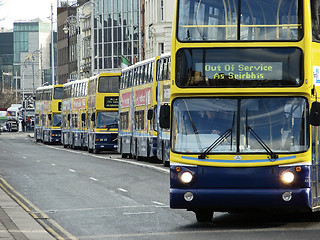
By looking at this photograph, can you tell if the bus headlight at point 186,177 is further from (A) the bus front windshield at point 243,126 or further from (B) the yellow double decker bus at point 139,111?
(B) the yellow double decker bus at point 139,111

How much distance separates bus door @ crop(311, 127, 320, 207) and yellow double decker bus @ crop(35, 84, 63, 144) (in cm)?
5885

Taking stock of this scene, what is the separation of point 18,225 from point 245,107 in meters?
4.05

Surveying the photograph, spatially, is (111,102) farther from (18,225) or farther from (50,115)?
(18,225)

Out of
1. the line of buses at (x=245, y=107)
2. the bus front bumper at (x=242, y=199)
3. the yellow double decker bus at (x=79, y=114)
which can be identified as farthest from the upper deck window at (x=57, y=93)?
the bus front bumper at (x=242, y=199)

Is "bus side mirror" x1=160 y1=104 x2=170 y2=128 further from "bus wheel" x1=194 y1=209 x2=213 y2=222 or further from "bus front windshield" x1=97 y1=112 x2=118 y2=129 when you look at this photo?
"bus front windshield" x1=97 y1=112 x2=118 y2=129

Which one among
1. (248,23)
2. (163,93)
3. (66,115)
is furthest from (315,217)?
(66,115)

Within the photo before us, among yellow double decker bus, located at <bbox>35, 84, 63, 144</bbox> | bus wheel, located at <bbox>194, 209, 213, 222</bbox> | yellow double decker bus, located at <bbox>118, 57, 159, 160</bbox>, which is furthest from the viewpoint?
yellow double decker bus, located at <bbox>35, 84, 63, 144</bbox>

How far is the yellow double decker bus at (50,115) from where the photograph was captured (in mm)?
73625

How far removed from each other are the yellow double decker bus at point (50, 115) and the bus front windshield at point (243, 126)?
58.7 metres

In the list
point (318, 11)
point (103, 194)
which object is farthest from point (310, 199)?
point (103, 194)

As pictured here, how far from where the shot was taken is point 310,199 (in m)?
14.7

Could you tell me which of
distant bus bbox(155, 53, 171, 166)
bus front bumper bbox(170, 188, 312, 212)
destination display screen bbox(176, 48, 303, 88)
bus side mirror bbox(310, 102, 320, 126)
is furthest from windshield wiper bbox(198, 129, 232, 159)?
distant bus bbox(155, 53, 171, 166)

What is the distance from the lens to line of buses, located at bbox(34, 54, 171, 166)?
3691 centimetres

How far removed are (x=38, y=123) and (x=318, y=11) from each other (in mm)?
64946
